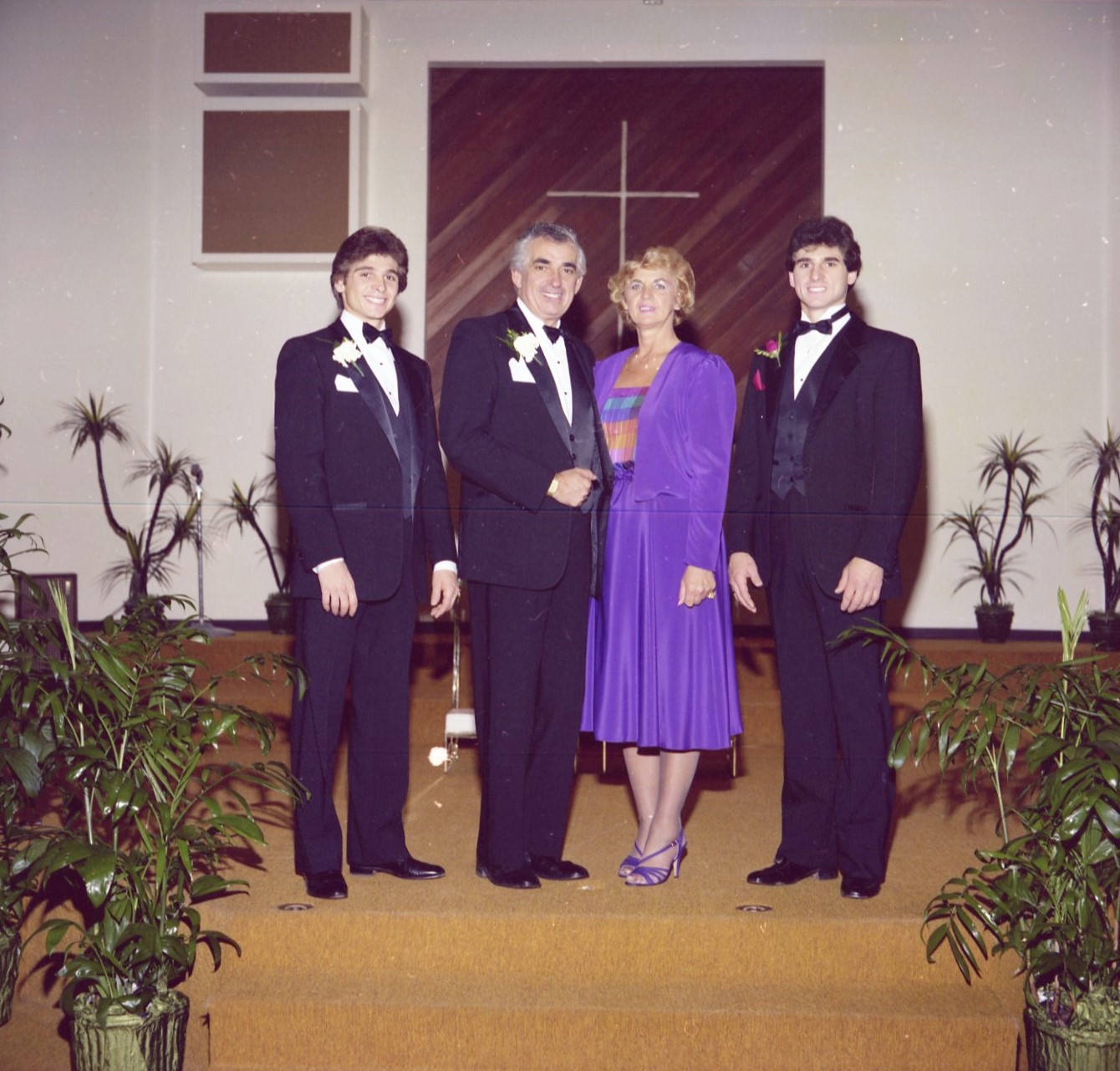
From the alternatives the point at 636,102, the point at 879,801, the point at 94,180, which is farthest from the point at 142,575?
the point at 879,801

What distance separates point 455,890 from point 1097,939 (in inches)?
51.5

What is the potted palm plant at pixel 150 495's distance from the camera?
193 inches

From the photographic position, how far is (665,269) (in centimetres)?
281

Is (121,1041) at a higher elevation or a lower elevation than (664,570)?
lower

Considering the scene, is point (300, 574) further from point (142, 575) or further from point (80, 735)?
point (142, 575)

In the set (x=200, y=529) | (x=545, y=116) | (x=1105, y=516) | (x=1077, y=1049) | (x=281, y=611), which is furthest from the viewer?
(x=545, y=116)

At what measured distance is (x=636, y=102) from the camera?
5.25m

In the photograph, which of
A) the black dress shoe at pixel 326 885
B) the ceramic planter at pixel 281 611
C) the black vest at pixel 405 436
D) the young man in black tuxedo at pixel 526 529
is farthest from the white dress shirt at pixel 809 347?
the ceramic planter at pixel 281 611

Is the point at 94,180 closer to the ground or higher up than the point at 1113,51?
closer to the ground

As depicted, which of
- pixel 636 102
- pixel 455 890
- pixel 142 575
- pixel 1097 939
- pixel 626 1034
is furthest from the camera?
pixel 636 102

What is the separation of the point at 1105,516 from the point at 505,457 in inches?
119

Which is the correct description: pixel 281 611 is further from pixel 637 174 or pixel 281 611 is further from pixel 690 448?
pixel 690 448

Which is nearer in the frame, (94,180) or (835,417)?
(835,417)

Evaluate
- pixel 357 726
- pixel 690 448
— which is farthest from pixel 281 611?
pixel 690 448
